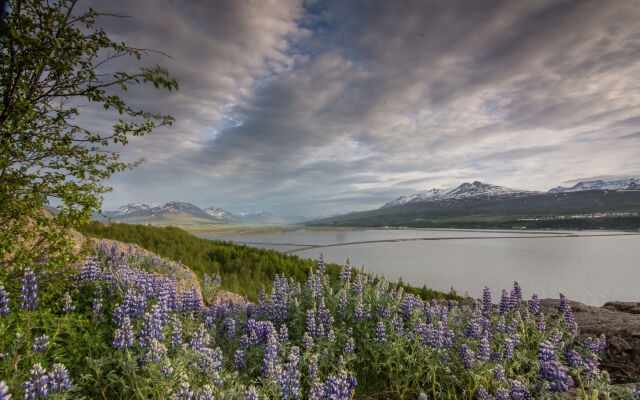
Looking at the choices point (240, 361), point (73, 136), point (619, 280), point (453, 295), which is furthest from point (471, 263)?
point (73, 136)

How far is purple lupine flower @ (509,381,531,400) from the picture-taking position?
3.28 metres

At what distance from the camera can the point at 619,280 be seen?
16.5 metres

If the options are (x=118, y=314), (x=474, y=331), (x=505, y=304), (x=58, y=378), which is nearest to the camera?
(x=58, y=378)

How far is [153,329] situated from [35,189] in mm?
3526

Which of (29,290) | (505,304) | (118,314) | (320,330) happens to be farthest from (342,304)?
(29,290)

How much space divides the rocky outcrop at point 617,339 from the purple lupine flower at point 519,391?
2846 millimetres

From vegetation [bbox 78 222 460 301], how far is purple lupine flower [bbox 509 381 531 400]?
1057cm

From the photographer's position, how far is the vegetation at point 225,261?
14854 millimetres

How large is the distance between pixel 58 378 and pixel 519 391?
5.15m

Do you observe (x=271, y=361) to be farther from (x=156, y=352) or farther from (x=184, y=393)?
(x=156, y=352)

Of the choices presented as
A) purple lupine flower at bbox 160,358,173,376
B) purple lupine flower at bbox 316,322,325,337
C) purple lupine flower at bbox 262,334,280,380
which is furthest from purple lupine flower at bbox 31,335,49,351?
purple lupine flower at bbox 316,322,325,337

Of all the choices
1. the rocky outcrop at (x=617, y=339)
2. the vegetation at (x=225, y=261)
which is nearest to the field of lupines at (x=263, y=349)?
the rocky outcrop at (x=617, y=339)

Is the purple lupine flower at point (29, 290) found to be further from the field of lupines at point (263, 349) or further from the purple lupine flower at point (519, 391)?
the purple lupine flower at point (519, 391)

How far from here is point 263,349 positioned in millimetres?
4273
